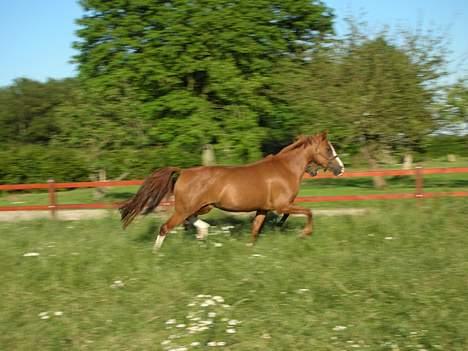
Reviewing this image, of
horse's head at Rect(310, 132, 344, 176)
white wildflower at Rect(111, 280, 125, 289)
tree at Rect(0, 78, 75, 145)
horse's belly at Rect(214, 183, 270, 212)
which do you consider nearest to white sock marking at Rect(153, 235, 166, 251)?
horse's belly at Rect(214, 183, 270, 212)

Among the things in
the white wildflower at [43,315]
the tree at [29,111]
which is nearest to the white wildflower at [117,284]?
the white wildflower at [43,315]

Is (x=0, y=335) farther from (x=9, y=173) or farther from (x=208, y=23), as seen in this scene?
(x=9, y=173)

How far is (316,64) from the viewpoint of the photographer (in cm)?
1945

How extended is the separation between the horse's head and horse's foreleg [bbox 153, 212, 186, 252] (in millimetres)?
2409

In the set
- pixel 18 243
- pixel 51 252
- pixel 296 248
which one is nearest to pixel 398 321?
pixel 296 248

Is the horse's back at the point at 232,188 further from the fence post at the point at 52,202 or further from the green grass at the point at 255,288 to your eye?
the fence post at the point at 52,202

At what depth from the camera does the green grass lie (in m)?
5.73

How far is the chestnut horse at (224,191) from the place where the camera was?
29.3 feet

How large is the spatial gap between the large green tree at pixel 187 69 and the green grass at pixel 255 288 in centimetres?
966

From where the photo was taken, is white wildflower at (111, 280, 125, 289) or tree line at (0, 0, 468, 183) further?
tree line at (0, 0, 468, 183)

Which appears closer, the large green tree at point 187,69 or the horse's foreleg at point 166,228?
the horse's foreleg at point 166,228

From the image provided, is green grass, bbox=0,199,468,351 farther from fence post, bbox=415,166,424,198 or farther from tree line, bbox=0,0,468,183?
tree line, bbox=0,0,468,183

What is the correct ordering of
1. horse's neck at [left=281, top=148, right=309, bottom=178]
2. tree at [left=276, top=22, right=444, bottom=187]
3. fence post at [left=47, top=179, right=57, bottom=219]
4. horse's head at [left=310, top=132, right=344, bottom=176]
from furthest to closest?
1. tree at [left=276, top=22, right=444, bottom=187]
2. fence post at [left=47, top=179, right=57, bottom=219]
3. horse's head at [left=310, top=132, right=344, bottom=176]
4. horse's neck at [left=281, top=148, right=309, bottom=178]

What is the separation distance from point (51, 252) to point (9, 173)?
758 inches
